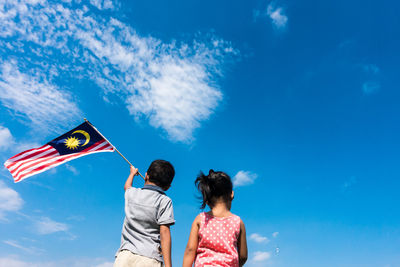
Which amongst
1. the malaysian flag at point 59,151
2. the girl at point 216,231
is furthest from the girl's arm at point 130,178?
the malaysian flag at point 59,151

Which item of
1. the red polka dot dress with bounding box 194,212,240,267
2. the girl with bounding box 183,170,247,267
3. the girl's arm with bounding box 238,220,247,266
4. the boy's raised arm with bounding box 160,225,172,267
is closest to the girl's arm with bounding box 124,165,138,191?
the boy's raised arm with bounding box 160,225,172,267

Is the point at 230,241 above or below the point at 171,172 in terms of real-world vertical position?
below

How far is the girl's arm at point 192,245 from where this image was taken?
13.0 ft

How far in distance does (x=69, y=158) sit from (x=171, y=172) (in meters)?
4.29

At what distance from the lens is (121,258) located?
4094 millimetres

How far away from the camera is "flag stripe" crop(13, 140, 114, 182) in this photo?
717cm

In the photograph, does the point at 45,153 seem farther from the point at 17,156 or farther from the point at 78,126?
the point at 78,126

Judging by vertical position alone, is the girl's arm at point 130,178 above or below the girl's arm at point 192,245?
above

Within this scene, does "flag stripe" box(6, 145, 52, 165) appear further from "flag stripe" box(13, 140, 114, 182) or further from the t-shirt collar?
the t-shirt collar

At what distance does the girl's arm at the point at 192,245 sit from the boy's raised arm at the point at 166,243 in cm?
25

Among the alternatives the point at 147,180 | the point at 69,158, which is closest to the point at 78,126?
the point at 69,158

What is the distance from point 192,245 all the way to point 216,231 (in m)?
0.41

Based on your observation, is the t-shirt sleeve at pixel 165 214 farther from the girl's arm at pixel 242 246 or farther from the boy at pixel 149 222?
the girl's arm at pixel 242 246

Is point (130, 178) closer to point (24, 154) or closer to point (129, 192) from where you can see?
point (129, 192)
